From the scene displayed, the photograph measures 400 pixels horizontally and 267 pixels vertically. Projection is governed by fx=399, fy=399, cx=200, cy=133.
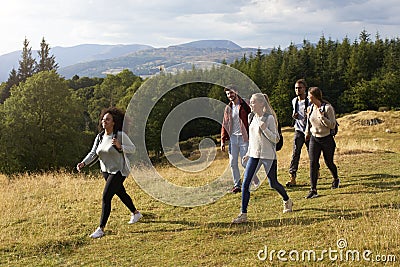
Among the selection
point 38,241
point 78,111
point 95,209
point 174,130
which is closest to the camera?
point 38,241

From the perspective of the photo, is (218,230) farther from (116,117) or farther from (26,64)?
(26,64)

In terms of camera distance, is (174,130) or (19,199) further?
(174,130)

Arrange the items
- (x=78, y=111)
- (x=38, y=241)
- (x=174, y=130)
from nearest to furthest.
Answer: (x=38, y=241) → (x=174, y=130) → (x=78, y=111)

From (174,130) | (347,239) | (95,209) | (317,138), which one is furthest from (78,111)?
(347,239)

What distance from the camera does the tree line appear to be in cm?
3203

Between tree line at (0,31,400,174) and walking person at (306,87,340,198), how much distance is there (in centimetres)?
1938

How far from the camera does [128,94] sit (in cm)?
4934

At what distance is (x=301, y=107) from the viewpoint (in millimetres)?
9242

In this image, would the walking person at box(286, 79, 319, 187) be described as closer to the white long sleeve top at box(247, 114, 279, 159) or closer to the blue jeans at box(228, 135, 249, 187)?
the blue jeans at box(228, 135, 249, 187)

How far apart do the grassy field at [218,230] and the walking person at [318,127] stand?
31.3 inches

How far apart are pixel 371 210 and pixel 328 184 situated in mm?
2835

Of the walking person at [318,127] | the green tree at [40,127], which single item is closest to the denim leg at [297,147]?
the walking person at [318,127]

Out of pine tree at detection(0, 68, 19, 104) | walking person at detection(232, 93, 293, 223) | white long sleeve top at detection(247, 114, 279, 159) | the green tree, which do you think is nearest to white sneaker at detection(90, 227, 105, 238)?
walking person at detection(232, 93, 293, 223)

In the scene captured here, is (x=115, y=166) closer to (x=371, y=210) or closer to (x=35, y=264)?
(x=35, y=264)
